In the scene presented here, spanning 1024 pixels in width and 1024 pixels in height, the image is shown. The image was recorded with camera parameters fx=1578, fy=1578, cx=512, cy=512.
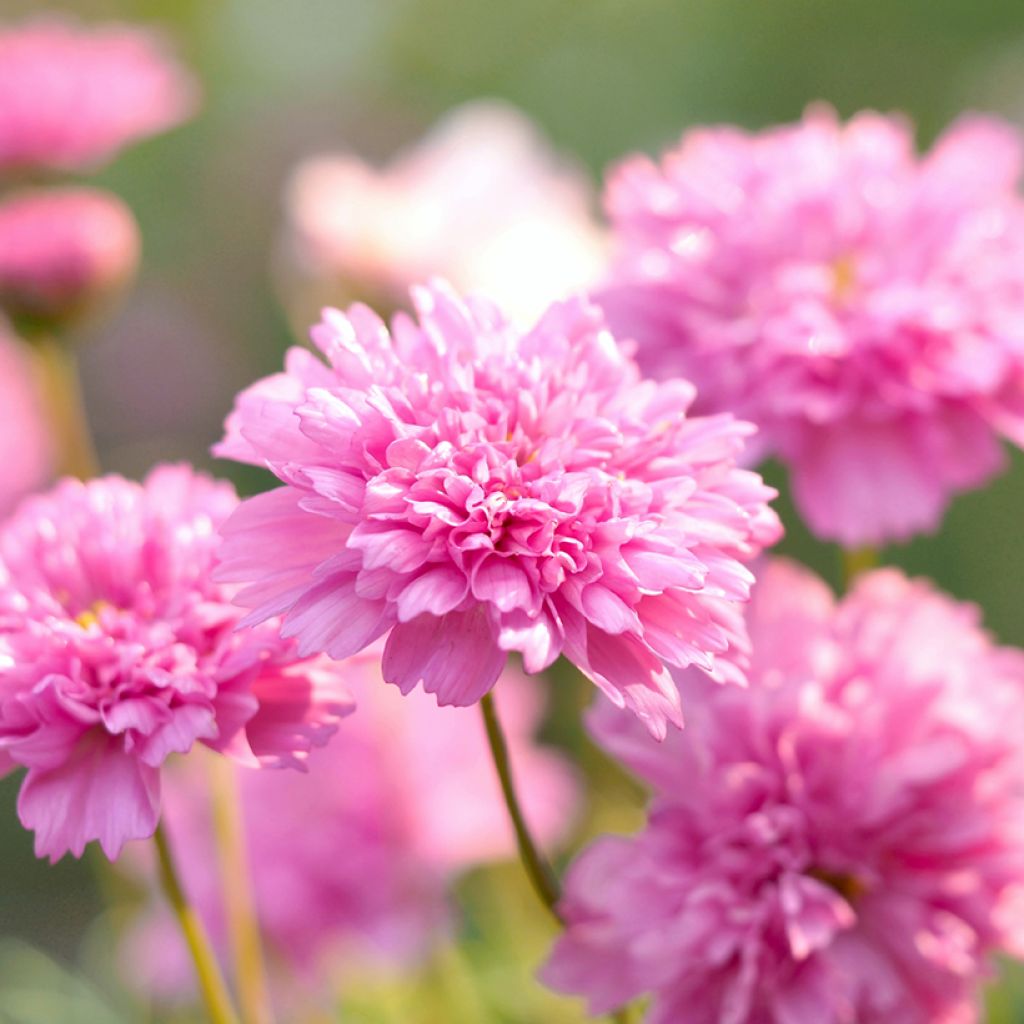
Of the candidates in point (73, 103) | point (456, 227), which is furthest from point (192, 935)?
point (456, 227)

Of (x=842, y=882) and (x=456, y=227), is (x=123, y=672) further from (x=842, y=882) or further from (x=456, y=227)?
(x=456, y=227)

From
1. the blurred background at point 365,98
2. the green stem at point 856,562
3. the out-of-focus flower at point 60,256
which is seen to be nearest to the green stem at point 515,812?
the green stem at point 856,562

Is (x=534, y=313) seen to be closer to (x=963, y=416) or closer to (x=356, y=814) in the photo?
(x=356, y=814)

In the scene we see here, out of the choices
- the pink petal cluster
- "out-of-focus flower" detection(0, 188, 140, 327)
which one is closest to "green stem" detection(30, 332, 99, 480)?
"out-of-focus flower" detection(0, 188, 140, 327)

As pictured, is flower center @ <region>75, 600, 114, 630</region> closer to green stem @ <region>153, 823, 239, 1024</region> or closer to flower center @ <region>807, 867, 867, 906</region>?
green stem @ <region>153, 823, 239, 1024</region>

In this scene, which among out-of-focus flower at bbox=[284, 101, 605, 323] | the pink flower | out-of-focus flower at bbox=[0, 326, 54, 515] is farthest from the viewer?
out-of-focus flower at bbox=[0, 326, 54, 515]
